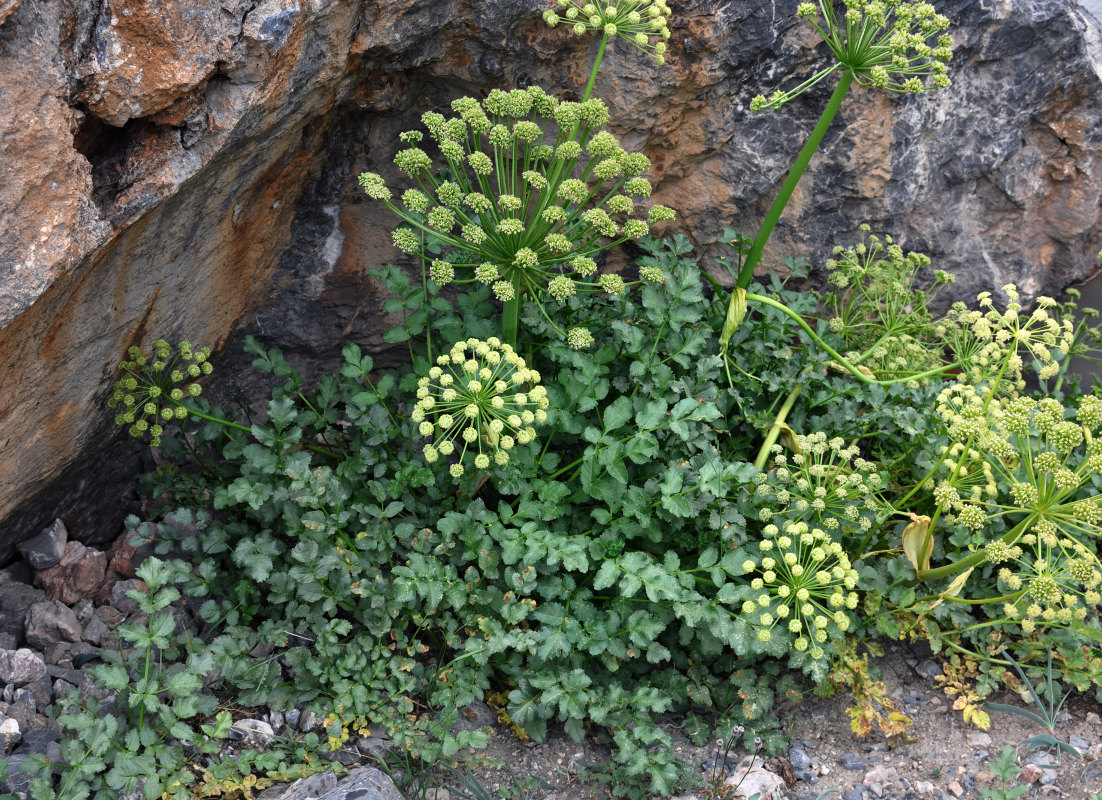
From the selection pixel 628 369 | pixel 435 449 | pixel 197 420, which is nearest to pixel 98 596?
pixel 197 420

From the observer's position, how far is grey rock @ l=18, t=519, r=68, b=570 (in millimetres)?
4055

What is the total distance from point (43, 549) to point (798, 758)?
366 cm

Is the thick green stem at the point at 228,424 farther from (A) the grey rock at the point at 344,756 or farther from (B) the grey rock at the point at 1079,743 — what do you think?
(B) the grey rock at the point at 1079,743

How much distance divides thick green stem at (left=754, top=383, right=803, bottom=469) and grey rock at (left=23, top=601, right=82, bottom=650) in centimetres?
327

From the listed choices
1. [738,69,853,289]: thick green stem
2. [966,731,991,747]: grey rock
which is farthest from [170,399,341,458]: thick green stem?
[966,731,991,747]: grey rock

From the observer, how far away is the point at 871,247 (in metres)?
5.18

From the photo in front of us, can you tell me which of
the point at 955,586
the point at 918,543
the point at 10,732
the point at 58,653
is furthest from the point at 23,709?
the point at 955,586

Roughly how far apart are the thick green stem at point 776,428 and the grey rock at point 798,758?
131 centimetres

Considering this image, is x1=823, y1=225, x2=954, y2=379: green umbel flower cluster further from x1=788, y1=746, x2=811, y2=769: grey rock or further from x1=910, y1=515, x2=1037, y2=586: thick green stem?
x1=788, y1=746, x2=811, y2=769: grey rock

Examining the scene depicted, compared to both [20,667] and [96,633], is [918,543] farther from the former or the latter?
[20,667]

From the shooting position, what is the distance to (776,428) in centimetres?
439

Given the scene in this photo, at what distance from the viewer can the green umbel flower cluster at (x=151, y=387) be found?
3.80 meters

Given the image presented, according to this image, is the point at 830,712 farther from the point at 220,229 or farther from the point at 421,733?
the point at 220,229

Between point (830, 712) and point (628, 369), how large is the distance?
192cm
